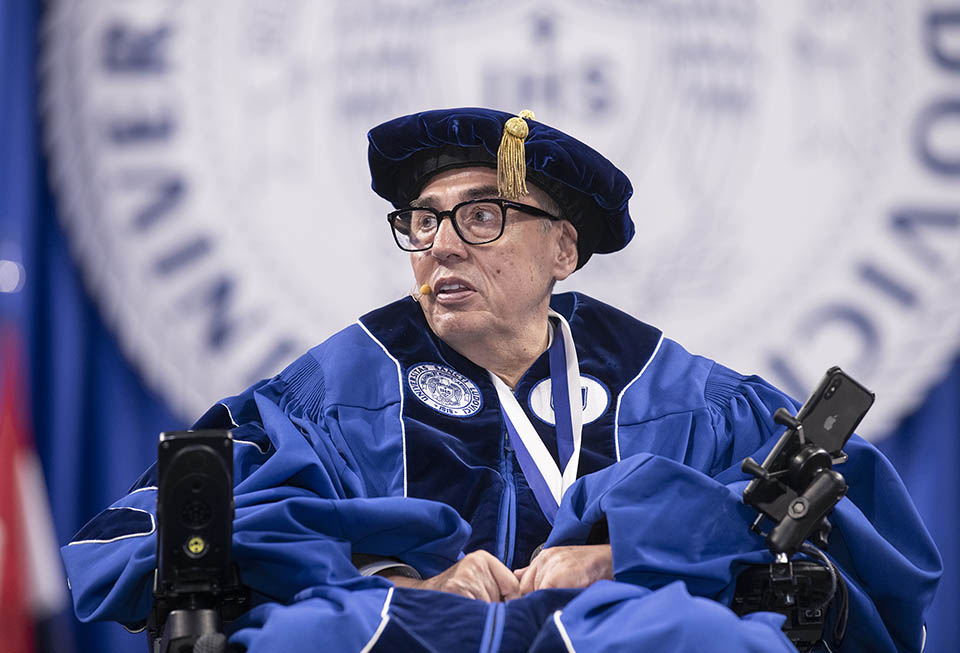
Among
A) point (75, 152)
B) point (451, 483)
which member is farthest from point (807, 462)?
point (75, 152)

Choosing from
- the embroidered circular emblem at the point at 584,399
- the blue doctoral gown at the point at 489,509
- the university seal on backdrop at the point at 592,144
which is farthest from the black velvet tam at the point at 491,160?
the university seal on backdrop at the point at 592,144

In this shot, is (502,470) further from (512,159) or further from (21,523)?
(21,523)

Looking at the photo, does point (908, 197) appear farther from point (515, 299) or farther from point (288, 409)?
point (288, 409)

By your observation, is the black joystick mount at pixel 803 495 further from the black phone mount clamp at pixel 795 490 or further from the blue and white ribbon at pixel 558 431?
the blue and white ribbon at pixel 558 431

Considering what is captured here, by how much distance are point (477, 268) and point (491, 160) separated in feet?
0.83

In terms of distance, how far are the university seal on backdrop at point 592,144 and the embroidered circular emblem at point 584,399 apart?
105 centimetres

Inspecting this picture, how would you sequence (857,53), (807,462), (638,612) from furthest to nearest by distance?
(857,53)
(807,462)
(638,612)

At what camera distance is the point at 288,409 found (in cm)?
259

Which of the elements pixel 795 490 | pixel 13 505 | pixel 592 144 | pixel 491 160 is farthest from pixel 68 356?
pixel 795 490

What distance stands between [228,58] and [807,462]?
2446 millimetres

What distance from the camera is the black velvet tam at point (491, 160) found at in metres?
2.62

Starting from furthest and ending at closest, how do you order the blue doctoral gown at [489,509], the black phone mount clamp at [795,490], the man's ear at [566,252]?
1. the man's ear at [566,252]
2. the black phone mount clamp at [795,490]
3. the blue doctoral gown at [489,509]

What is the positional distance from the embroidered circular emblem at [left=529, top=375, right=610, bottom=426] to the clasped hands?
0.50m

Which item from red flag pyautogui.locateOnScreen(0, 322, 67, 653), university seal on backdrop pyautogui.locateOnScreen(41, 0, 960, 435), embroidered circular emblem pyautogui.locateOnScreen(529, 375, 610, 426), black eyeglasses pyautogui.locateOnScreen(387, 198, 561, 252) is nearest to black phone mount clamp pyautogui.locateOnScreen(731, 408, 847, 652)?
embroidered circular emblem pyautogui.locateOnScreen(529, 375, 610, 426)
